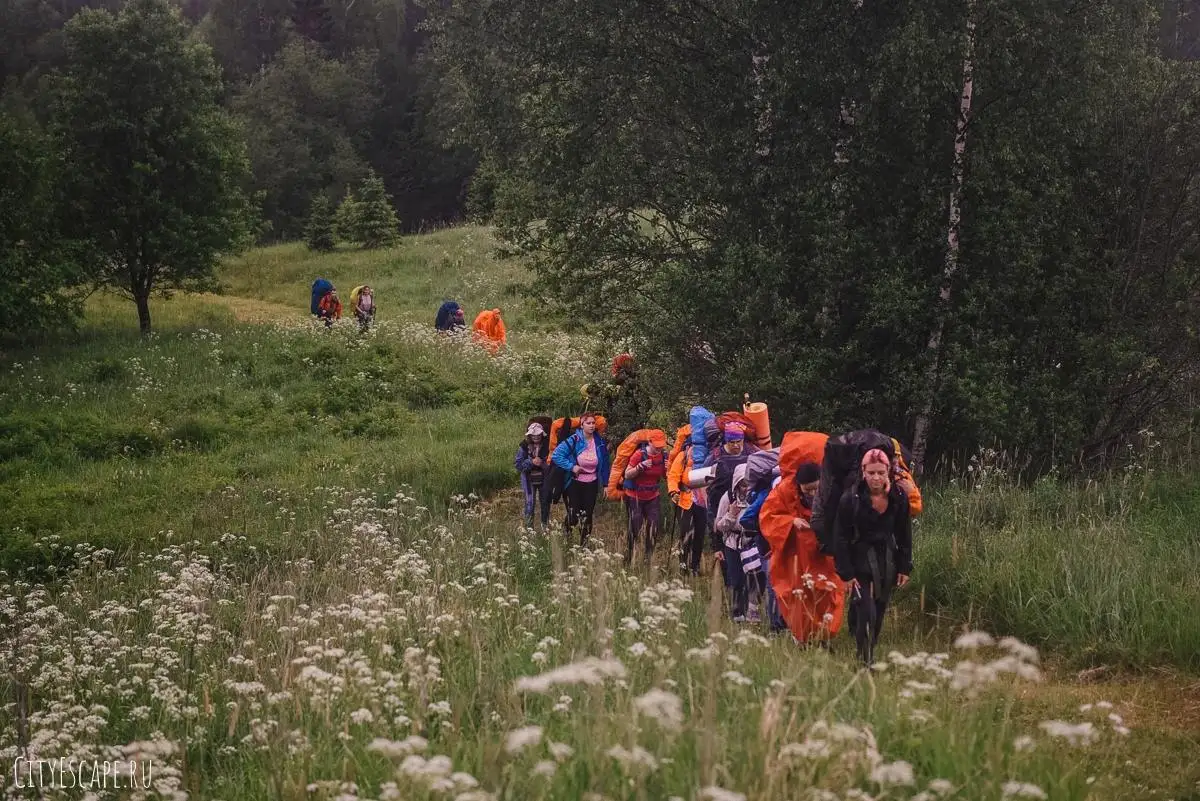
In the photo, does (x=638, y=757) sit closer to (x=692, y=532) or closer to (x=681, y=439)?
(x=681, y=439)

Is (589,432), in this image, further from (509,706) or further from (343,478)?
(509,706)

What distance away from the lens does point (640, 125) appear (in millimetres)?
14742

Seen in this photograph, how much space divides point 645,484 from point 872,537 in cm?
457

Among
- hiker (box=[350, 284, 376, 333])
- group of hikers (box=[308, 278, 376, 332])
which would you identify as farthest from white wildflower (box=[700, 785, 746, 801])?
hiker (box=[350, 284, 376, 333])

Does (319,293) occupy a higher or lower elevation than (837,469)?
higher

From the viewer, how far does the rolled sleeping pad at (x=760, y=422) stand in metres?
10.2

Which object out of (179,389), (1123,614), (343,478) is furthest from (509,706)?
(179,389)

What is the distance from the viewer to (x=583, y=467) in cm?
1254

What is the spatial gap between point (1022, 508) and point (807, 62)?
232 inches

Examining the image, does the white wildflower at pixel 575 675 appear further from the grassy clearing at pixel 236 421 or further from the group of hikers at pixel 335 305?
the group of hikers at pixel 335 305

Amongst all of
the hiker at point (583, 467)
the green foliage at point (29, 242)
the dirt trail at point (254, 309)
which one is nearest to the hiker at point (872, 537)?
the hiker at point (583, 467)

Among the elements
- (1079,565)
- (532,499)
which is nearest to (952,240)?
(1079,565)

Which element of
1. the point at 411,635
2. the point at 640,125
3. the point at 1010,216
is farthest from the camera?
the point at 640,125

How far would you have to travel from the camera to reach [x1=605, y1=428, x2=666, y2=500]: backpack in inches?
461
